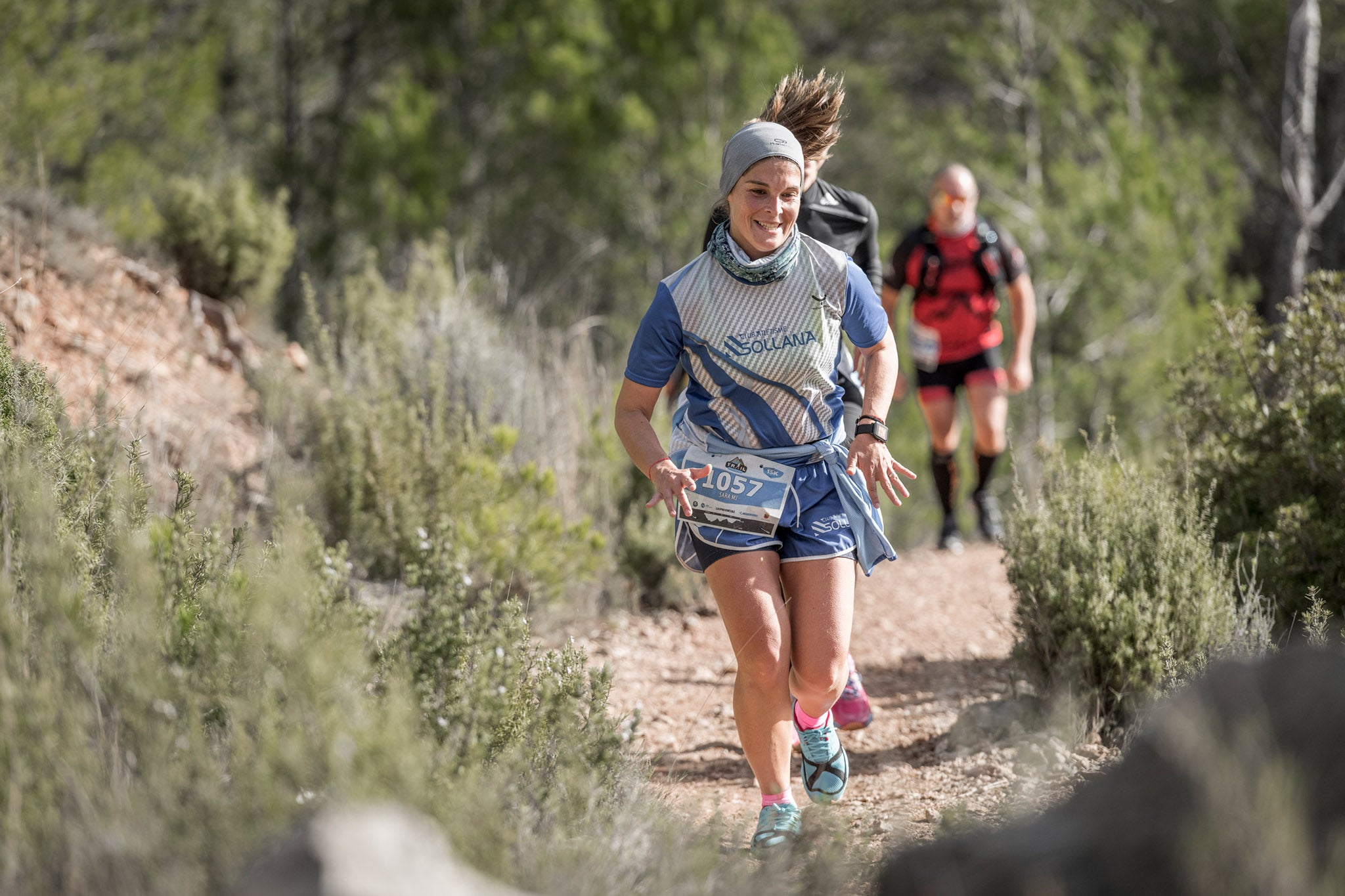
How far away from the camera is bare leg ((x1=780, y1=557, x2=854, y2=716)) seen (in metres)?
2.80

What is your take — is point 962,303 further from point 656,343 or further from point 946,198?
point 656,343

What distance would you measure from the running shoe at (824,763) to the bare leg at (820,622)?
14 cm

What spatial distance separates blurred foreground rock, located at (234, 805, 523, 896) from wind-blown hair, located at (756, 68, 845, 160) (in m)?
2.35

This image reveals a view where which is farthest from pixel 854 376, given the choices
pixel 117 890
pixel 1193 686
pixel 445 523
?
pixel 117 890

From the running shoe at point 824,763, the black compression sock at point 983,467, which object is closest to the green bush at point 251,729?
the running shoe at point 824,763

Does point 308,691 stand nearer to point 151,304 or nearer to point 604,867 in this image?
point 604,867

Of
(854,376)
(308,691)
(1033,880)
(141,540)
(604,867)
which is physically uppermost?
(854,376)

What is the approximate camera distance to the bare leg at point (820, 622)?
2.80m

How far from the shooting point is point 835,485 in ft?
9.49

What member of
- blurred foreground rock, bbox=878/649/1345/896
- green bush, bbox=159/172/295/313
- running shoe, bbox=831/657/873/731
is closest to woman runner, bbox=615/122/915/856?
running shoe, bbox=831/657/873/731

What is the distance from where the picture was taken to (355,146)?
40.8 ft

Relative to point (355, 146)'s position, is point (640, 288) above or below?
below

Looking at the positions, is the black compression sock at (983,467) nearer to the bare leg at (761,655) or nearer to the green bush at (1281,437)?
the green bush at (1281,437)

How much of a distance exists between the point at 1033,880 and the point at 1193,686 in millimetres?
434
